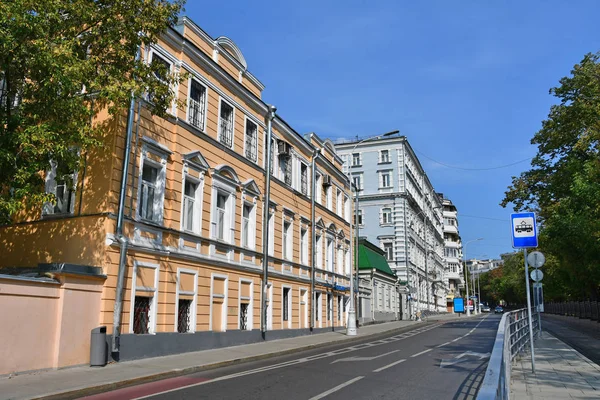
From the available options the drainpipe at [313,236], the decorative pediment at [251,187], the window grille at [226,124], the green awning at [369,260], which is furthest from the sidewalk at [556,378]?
the green awning at [369,260]

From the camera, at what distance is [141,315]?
1495cm

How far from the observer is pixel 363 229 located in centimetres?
5538

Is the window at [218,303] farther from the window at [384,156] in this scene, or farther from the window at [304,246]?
the window at [384,156]

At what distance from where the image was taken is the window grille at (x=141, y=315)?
579 inches

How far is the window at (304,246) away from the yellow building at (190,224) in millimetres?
62

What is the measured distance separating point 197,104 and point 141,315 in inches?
318

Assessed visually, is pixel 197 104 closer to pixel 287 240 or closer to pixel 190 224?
pixel 190 224

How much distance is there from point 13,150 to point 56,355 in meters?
4.96

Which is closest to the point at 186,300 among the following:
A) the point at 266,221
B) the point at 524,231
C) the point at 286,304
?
the point at 266,221

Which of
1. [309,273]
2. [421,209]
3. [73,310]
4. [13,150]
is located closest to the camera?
[13,150]

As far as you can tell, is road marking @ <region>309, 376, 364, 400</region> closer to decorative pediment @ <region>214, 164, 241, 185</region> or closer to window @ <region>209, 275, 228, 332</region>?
window @ <region>209, 275, 228, 332</region>

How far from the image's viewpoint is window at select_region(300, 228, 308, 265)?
88.0 feet

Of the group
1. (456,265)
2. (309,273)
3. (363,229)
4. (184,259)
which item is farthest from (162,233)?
(456,265)

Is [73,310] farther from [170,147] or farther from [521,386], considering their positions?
[521,386]
